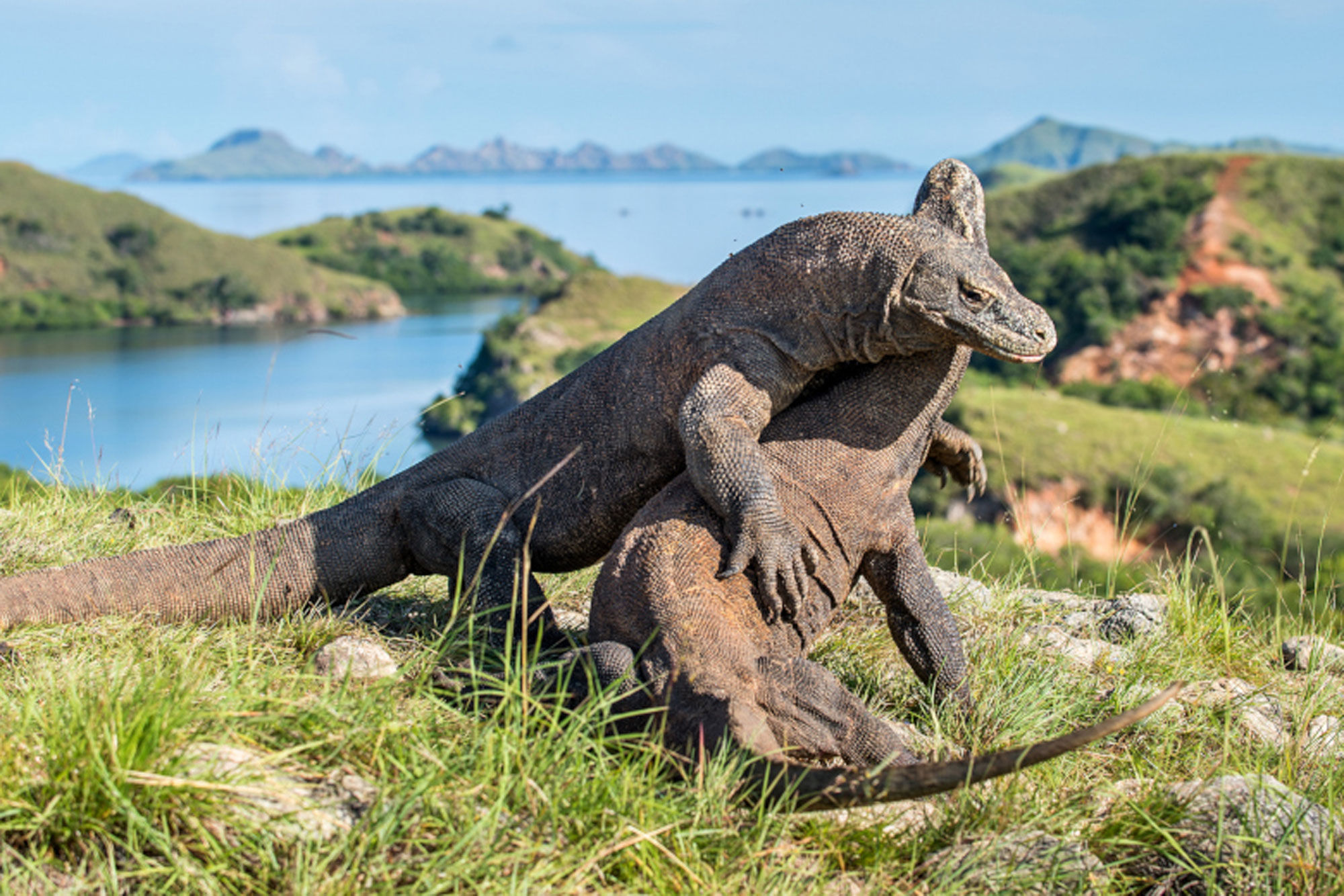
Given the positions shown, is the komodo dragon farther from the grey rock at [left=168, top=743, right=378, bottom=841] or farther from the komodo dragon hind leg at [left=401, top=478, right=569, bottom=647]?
the grey rock at [left=168, top=743, right=378, bottom=841]

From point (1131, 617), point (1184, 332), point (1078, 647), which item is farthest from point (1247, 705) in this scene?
point (1184, 332)

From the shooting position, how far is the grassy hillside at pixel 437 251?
151 metres

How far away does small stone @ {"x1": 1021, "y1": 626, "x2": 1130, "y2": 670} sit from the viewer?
5.43 m

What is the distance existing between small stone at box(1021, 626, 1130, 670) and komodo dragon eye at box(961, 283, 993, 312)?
1.93 m

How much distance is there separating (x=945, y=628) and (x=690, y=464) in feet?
4.29

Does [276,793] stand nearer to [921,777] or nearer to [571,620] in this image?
[921,777]

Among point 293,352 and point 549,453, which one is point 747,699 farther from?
point 293,352

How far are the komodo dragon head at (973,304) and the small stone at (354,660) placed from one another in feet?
7.64

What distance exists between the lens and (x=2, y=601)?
15.3 ft

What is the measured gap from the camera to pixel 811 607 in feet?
14.2

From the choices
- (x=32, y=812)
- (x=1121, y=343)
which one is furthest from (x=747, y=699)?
(x=1121, y=343)

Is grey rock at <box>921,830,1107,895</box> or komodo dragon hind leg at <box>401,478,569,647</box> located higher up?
komodo dragon hind leg at <box>401,478,569,647</box>

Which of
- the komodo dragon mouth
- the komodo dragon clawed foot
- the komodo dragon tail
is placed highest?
the komodo dragon mouth

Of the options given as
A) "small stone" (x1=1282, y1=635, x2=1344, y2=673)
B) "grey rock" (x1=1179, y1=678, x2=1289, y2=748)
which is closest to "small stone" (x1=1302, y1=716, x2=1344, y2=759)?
"grey rock" (x1=1179, y1=678, x2=1289, y2=748)
